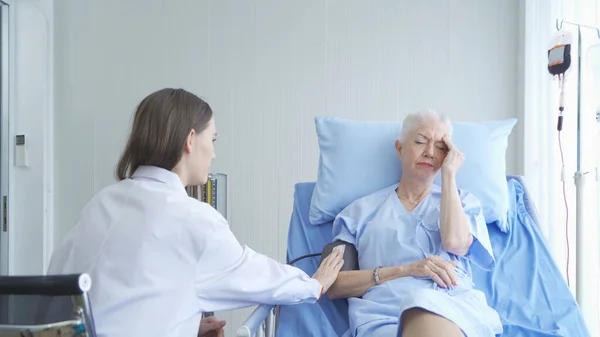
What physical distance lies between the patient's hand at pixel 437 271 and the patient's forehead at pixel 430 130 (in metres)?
0.41

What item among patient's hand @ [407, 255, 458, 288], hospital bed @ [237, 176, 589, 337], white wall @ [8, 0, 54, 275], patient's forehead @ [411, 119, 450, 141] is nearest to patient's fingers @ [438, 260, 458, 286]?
patient's hand @ [407, 255, 458, 288]

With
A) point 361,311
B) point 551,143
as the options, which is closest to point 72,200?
point 361,311

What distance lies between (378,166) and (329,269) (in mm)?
484

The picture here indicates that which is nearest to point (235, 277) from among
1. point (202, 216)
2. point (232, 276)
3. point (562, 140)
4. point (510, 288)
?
point (232, 276)

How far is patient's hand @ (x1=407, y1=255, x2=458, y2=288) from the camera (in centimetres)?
136

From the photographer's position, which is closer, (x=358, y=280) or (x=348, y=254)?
(x=358, y=280)

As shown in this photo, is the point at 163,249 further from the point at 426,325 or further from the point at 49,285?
the point at 426,325

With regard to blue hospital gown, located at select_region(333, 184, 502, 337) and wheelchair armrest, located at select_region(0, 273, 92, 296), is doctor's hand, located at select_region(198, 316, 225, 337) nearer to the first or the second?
blue hospital gown, located at select_region(333, 184, 502, 337)

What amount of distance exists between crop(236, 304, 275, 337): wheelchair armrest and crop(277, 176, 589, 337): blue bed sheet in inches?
8.6

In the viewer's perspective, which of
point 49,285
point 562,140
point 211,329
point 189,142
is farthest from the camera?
point 562,140

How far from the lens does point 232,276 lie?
1.05m

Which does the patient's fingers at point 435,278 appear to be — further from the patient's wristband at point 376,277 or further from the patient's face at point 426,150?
the patient's face at point 426,150

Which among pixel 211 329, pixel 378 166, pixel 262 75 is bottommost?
pixel 211 329

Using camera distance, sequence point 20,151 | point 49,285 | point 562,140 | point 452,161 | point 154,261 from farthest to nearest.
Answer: point 20,151
point 562,140
point 452,161
point 154,261
point 49,285
